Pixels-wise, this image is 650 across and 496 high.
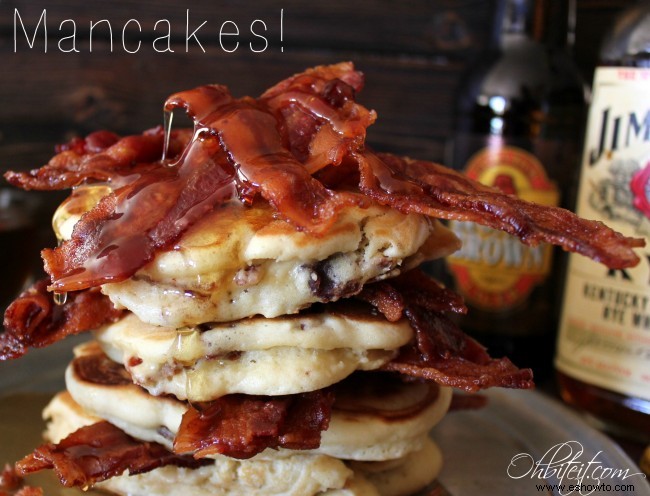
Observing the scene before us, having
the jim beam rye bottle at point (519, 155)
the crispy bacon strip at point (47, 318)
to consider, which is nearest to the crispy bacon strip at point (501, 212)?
the crispy bacon strip at point (47, 318)

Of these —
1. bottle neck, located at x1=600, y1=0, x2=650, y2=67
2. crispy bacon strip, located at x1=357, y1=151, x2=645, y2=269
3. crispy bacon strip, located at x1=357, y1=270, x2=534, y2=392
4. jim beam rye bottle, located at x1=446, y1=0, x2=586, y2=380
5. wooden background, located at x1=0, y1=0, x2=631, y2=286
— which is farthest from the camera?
wooden background, located at x1=0, y1=0, x2=631, y2=286

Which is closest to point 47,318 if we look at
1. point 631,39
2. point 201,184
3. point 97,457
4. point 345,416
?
point 97,457

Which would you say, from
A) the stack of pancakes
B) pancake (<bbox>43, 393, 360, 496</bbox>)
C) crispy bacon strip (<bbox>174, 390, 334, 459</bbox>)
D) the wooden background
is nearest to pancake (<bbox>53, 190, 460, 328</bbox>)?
the stack of pancakes

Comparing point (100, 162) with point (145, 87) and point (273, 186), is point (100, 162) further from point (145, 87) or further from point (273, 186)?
point (145, 87)

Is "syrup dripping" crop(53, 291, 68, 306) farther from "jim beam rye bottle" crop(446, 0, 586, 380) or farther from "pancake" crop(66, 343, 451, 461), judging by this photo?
"jim beam rye bottle" crop(446, 0, 586, 380)

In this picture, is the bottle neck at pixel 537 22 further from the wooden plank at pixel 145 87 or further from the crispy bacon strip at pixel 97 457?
the crispy bacon strip at pixel 97 457

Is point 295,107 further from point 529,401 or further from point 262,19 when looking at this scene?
point 262,19
